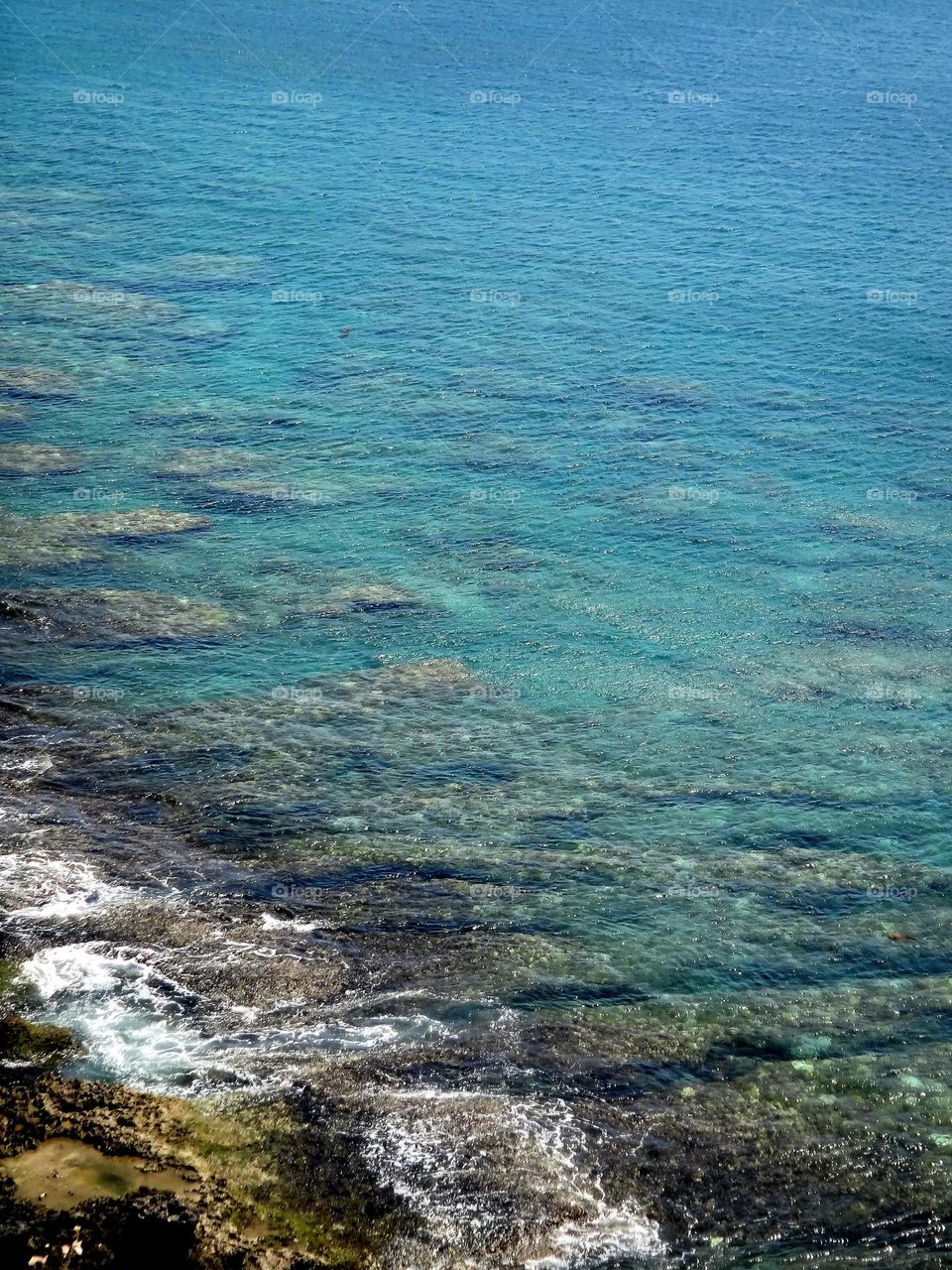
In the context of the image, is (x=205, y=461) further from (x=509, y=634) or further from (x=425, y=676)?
(x=425, y=676)

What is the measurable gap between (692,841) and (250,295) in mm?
24611

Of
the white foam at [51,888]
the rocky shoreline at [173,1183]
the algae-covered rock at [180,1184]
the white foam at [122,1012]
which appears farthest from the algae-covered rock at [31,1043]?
the white foam at [51,888]

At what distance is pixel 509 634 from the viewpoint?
21.4 m

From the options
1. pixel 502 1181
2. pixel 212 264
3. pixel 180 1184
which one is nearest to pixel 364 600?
pixel 502 1181

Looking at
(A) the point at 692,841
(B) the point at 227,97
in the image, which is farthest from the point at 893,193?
(A) the point at 692,841

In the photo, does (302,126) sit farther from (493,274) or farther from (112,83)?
(493,274)

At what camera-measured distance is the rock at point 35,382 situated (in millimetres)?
29656

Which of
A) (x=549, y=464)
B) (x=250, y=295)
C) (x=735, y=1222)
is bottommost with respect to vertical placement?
(x=735, y=1222)

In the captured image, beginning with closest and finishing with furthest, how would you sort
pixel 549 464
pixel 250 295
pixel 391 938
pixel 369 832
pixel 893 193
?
pixel 391 938 < pixel 369 832 < pixel 549 464 < pixel 250 295 < pixel 893 193

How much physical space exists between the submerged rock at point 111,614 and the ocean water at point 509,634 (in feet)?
0.30

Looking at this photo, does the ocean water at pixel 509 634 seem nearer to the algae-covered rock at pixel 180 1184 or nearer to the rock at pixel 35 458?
the rock at pixel 35 458

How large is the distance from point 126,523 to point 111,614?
12.8 feet

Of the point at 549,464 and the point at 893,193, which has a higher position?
the point at 893,193

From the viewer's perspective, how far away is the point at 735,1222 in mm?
10359
